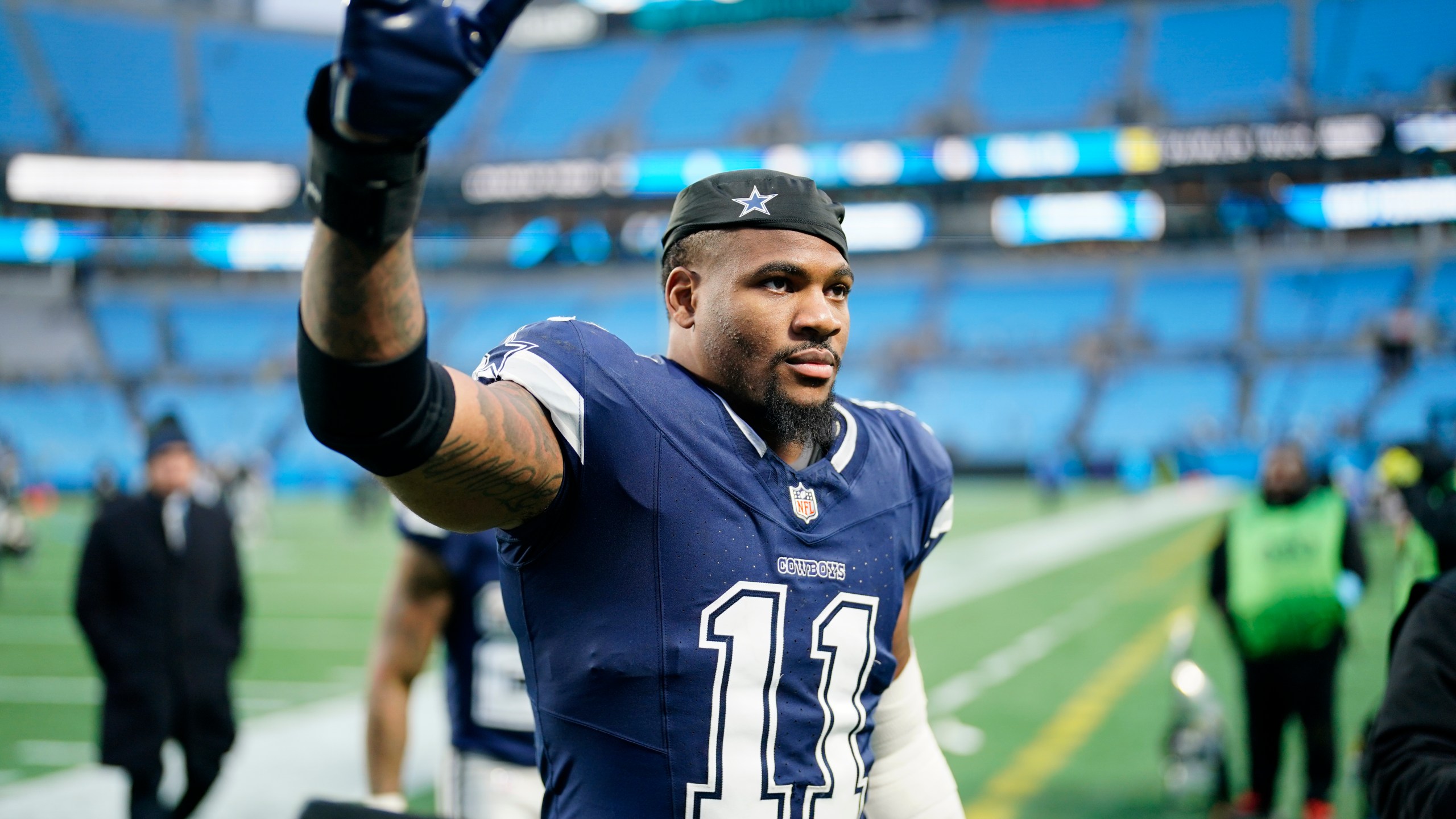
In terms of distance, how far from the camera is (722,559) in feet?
5.73

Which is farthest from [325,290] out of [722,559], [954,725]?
[954,725]

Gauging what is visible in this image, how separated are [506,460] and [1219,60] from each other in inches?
1458

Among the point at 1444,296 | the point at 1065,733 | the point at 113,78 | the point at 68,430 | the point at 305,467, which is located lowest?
the point at 1065,733

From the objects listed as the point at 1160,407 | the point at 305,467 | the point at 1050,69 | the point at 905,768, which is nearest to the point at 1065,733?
the point at 905,768

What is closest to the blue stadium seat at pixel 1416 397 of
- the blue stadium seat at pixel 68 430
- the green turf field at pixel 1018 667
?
the green turf field at pixel 1018 667

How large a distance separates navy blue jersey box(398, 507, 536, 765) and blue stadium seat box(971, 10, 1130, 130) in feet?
103

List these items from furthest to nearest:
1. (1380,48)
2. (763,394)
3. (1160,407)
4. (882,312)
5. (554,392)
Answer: (882,312), (1160,407), (1380,48), (763,394), (554,392)

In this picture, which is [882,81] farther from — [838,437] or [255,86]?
[838,437]

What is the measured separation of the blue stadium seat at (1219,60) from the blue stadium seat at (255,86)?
26279 mm

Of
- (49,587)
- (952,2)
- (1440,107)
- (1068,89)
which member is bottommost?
(49,587)

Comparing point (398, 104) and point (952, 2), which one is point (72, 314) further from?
point (398, 104)

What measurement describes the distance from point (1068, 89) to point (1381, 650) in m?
27.6

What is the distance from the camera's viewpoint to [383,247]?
4.18ft

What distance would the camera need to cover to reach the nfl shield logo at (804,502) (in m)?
1.87
